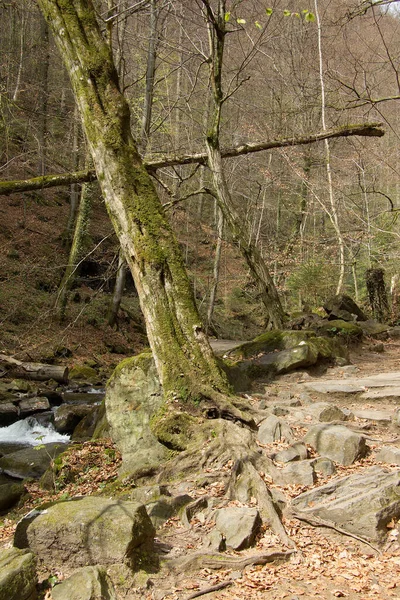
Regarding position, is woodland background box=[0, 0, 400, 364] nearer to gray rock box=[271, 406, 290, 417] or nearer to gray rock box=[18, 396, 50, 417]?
gray rock box=[18, 396, 50, 417]

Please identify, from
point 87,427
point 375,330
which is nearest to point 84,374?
point 87,427

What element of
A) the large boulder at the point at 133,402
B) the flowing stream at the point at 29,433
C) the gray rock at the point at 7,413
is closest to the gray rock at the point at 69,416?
the flowing stream at the point at 29,433

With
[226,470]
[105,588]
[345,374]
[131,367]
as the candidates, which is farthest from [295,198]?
[105,588]

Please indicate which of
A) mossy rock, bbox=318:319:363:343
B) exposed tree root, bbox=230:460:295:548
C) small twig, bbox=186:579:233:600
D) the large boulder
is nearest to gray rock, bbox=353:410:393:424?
exposed tree root, bbox=230:460:295:548

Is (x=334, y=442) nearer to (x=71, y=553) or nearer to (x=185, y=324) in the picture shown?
(x=185, y=324)

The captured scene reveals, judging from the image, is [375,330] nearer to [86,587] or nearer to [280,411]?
[280,411]

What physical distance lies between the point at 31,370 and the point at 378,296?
10714 millimetres

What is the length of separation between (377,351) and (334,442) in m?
6.89

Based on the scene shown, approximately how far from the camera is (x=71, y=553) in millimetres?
3143

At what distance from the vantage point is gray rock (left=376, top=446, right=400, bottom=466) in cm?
442

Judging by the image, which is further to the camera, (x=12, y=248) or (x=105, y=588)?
(x=12, y=248)

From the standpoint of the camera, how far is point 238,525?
11.7 ft

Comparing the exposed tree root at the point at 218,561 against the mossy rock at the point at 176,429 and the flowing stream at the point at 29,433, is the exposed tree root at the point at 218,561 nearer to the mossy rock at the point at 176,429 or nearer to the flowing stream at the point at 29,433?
the mossy rock at the point at 176,429

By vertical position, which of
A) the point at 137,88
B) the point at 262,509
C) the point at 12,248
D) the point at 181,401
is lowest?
the point at 262,509
